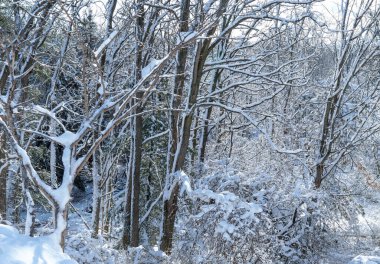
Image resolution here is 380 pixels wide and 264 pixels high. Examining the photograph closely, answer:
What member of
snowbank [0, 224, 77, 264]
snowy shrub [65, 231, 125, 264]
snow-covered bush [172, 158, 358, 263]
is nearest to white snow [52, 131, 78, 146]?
snowbank [0, 224, 77, 264]

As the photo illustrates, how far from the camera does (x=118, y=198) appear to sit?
18.2 meters

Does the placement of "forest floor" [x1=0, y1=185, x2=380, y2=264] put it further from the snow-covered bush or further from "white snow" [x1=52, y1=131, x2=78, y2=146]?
"white snow" [x1=52, y1=131, x2=78, y2=146]

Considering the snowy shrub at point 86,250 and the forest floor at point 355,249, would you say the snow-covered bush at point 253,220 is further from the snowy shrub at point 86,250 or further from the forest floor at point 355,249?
the snowy shrub at point 86,250

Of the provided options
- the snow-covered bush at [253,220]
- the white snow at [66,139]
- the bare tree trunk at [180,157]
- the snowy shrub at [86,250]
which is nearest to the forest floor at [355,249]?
the snow-covered bush at [253,220]

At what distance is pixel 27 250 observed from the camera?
299 cm

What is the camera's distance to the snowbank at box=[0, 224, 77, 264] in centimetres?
283

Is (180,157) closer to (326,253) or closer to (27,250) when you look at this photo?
(326,253)

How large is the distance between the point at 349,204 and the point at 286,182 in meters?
2.12

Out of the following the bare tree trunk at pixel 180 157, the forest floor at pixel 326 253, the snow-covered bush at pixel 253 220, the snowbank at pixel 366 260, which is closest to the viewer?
the forest floor at pixel 326 253

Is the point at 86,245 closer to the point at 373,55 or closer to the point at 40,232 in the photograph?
the point at 40,232

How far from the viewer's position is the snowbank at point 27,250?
9.28 ft

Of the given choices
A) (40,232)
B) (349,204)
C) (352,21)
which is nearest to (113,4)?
(352,21)

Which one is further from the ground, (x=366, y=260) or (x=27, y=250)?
(x=27, y=250)

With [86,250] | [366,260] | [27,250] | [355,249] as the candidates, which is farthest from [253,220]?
[355,249]
